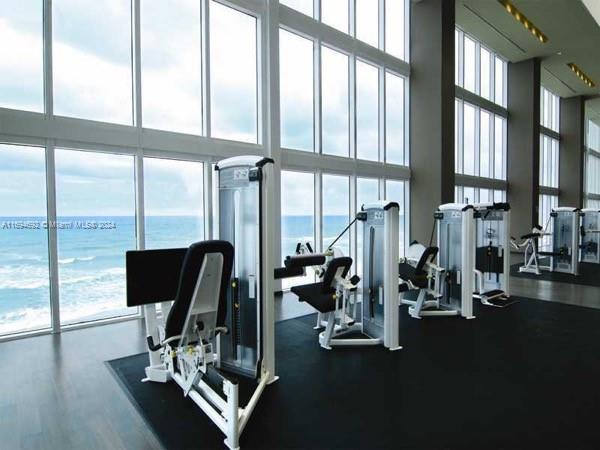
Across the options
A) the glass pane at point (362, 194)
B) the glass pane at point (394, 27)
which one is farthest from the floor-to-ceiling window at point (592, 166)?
the glass pane at point (362, 194)

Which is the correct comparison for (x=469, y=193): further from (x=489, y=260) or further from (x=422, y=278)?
(x=422, y=278)

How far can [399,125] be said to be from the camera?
8.55 m

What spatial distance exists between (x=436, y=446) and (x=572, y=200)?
54.2 feet

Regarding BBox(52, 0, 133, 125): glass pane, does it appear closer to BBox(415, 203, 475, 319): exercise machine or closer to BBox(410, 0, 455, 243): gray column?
BBox(415, 203, 475, 319): exercise machine

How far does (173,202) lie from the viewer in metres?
5.32

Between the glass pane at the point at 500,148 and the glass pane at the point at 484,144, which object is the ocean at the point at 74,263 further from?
the glass pane at the point at 500,148

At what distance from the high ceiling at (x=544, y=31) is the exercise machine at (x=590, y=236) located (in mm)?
4720

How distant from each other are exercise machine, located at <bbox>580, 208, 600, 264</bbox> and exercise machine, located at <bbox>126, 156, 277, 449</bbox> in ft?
31.0

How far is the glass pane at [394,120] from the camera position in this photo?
8258mm

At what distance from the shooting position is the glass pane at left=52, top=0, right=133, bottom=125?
420 centimetres

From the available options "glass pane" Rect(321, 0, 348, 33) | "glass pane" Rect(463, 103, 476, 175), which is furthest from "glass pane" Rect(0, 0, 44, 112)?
"glass pane" Rect(463, 103, 476, 175)

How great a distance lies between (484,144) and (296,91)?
7.10 meters

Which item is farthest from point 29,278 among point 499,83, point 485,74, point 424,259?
point 499,83

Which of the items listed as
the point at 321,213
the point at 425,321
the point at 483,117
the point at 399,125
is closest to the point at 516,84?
the point at 483,117
